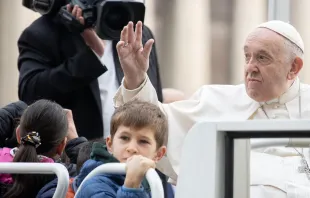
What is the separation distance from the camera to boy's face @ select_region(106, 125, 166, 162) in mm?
4074

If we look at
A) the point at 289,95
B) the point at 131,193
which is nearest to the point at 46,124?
the point at 289,95

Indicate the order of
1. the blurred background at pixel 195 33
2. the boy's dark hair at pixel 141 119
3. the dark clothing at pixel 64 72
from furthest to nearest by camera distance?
the blurred background at pixel 195 33 < the dark clothing at pixel 64 72 < the boy's dark hair at pixel 141 119

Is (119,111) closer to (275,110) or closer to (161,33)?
(275,110)

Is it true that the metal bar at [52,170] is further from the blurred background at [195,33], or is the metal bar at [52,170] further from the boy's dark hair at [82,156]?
the blurred background at [195,33]

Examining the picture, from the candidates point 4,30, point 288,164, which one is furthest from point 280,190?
point 4,30

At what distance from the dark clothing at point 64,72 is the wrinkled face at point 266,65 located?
0.83 meters

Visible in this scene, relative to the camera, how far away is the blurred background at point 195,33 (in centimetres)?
896

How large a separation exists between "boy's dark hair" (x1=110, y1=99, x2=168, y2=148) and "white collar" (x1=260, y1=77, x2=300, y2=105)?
104 centimetres

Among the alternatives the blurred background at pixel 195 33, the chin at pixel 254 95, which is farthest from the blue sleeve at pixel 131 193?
the blurred background at pixel 195 33

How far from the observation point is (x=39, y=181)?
15.3ft

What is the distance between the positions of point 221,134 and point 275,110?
88.7 inches

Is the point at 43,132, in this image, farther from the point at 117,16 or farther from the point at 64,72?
the point at 117,16

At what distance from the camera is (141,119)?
13.8 ft

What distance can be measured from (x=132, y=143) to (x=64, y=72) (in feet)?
4.97
